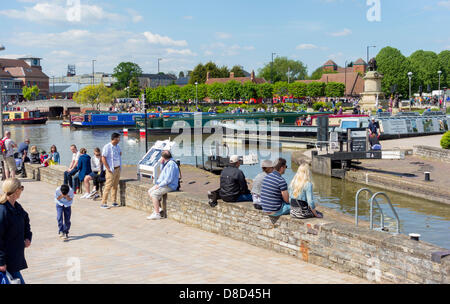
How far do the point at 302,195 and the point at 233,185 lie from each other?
6.29 feet

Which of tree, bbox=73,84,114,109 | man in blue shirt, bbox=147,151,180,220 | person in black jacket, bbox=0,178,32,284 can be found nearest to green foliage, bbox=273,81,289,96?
tree, bbox=73,84,114,109

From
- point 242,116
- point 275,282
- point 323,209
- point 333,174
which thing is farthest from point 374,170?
point 242,116

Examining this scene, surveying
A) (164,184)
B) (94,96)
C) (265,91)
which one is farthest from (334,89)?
(164,184)

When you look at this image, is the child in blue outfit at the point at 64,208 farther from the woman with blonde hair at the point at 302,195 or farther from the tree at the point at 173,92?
the tree at the point at 173,92

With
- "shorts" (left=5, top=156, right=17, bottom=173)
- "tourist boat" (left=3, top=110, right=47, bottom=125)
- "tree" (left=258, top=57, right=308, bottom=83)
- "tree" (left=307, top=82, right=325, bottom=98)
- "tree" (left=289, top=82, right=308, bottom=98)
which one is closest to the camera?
"shorts" (left=5, top=156, right=17, bottom=173)

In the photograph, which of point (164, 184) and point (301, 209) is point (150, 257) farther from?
point (164, 184)

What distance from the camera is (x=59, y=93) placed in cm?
15962

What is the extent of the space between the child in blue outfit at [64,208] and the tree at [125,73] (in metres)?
144

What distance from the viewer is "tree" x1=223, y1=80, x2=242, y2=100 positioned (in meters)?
99.8

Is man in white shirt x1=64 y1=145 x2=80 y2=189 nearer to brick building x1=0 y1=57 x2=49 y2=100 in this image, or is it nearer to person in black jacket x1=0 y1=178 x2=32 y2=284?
person in black jacket x1=0 y1=178 x2=32 y2=284

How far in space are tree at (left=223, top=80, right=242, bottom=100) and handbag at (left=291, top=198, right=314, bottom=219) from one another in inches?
3621

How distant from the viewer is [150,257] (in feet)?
27.1

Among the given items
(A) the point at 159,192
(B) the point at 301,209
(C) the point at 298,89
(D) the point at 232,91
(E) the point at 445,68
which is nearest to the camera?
(B) the point at 301,209
